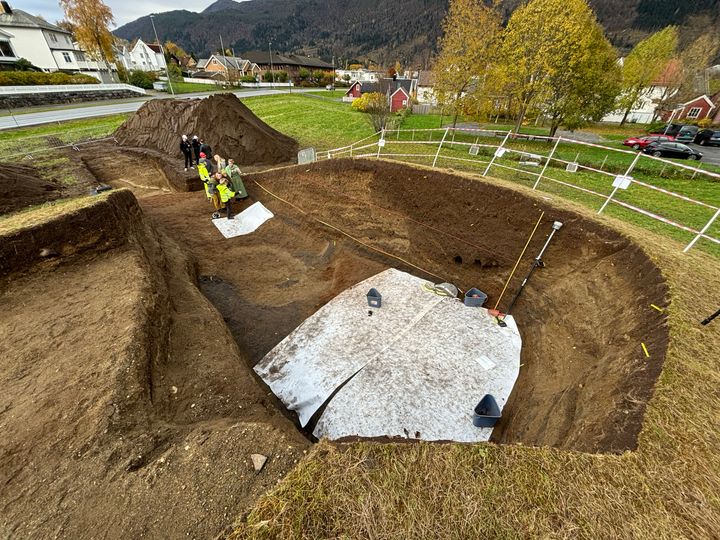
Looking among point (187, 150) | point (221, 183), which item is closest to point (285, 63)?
point (187, 150)

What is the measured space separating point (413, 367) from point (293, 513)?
14.7 ft

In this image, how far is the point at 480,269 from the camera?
9617mm

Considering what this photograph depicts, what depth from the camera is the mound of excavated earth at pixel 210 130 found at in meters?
17.3

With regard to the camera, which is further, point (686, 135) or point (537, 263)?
point (686, 135)

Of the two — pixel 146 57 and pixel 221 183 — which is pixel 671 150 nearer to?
pixel 221 183

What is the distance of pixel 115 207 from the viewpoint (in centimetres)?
788

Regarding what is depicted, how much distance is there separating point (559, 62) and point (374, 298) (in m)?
18.6

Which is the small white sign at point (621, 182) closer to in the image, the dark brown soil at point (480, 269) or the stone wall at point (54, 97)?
the dark brown soil at point (480, 269)

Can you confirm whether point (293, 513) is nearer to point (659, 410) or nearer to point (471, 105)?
point (659, 410)

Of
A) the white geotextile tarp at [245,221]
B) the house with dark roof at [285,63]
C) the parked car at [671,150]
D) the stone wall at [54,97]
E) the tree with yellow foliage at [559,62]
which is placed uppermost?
the house with dark roof at [285,63]

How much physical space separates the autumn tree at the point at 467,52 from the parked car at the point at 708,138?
21424 mm

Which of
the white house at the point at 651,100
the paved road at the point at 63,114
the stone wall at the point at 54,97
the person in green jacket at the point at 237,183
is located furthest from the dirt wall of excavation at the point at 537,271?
the white house at the point at 651,100

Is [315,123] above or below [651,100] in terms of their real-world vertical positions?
below

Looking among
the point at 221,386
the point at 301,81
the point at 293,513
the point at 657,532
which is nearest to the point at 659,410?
the point at 657,532
